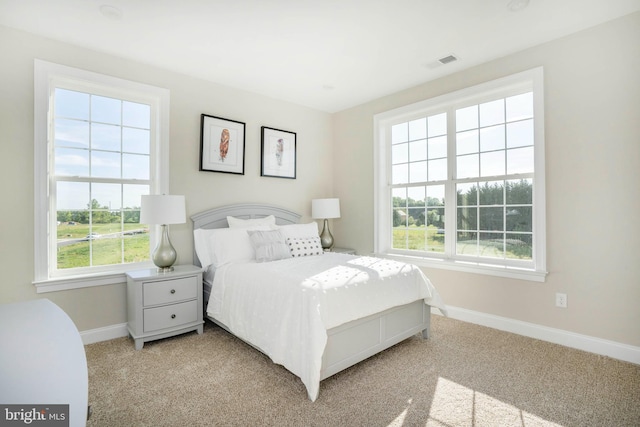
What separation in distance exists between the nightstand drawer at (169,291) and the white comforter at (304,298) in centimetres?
21

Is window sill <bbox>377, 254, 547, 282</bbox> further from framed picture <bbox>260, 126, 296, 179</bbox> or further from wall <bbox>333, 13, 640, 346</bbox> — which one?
framed picture <bbox>260, 126, 296, 179</bbox>

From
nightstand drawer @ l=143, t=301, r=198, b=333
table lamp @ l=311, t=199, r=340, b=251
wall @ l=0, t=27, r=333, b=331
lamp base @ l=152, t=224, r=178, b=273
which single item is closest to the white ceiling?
wall @ l=0, t=27, r=333, b=331

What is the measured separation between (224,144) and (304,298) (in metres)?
2.42

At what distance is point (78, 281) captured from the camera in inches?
114

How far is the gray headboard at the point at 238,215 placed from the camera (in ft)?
11.8

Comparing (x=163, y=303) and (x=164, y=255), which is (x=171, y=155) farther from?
(x=163, y=303)

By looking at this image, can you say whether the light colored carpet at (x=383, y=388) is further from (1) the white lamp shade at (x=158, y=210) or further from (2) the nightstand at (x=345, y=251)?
(2) the nightstand at (x=345, y=251)

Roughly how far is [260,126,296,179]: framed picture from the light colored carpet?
2257mm

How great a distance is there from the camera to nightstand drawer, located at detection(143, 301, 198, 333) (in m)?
2.82

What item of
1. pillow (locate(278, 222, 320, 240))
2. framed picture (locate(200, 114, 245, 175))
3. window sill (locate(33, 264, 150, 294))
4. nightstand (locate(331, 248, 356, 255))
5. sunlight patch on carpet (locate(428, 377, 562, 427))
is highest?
framed picture (locate(200, 114, 245, 175))

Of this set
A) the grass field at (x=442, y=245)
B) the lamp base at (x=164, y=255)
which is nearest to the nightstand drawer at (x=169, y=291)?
the lamp base at (x=164, y=255)

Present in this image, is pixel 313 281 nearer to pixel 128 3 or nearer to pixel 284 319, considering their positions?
pixel 284 319


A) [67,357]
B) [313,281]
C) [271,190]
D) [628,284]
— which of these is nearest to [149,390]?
[313,281]

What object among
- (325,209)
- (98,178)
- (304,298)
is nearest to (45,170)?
(98,178)
